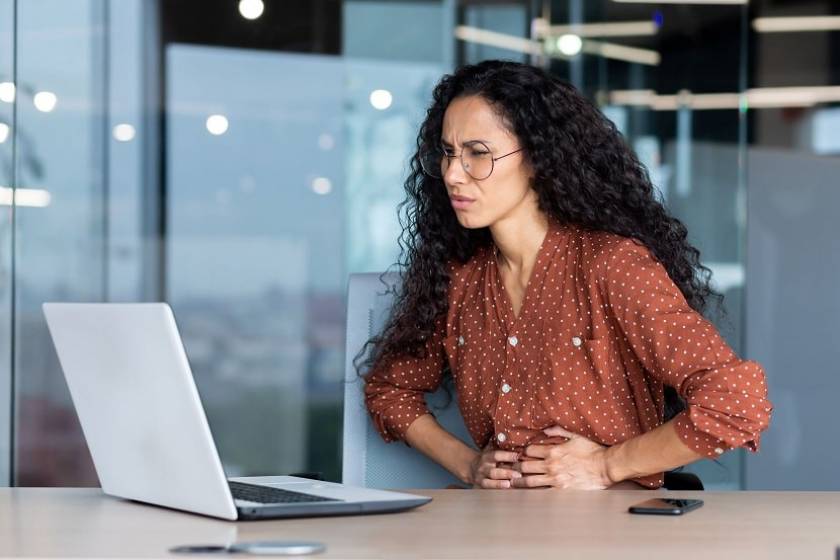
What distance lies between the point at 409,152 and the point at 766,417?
9.14 feet

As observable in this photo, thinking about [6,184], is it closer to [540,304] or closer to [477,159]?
[477,159]

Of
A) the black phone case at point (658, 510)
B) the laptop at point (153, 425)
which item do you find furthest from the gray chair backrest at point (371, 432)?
the black phone case at point (658, 510)

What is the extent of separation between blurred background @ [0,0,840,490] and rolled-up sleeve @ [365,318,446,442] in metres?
2.18

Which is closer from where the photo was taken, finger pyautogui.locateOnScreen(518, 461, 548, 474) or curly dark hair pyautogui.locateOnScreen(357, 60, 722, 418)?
finger pyautogui.locateOnScreen(518, 461, 548, 474)

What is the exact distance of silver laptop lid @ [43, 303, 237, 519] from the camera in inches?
60.2

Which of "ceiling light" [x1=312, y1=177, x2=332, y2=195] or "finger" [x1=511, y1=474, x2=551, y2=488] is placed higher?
"ceiling light" [x1=312, y1=177, x2=332, y2=195]

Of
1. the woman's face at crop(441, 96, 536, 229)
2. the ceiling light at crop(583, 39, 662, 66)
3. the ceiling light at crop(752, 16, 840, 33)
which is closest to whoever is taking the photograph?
the woman's face at crop(441, 96, 536, 229)

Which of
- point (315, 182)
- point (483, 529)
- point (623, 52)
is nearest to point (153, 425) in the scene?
point (483, 529)

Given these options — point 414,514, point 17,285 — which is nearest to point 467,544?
point 414,514

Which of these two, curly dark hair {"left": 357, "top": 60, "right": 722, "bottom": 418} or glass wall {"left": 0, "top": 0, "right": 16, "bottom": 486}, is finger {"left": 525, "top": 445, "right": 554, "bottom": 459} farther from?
glass wall {"left": 0, "top": 0, "right": 16, "bottom": 486}

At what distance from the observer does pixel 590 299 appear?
7.62 ft

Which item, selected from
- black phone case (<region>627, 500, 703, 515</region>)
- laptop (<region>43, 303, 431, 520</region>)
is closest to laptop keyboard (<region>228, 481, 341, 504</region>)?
laptop (<region>43, 303, 431, 520</region>)

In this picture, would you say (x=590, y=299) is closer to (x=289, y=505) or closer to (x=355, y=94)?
(x=289, y=505)

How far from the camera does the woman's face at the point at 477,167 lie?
2.38 meters
